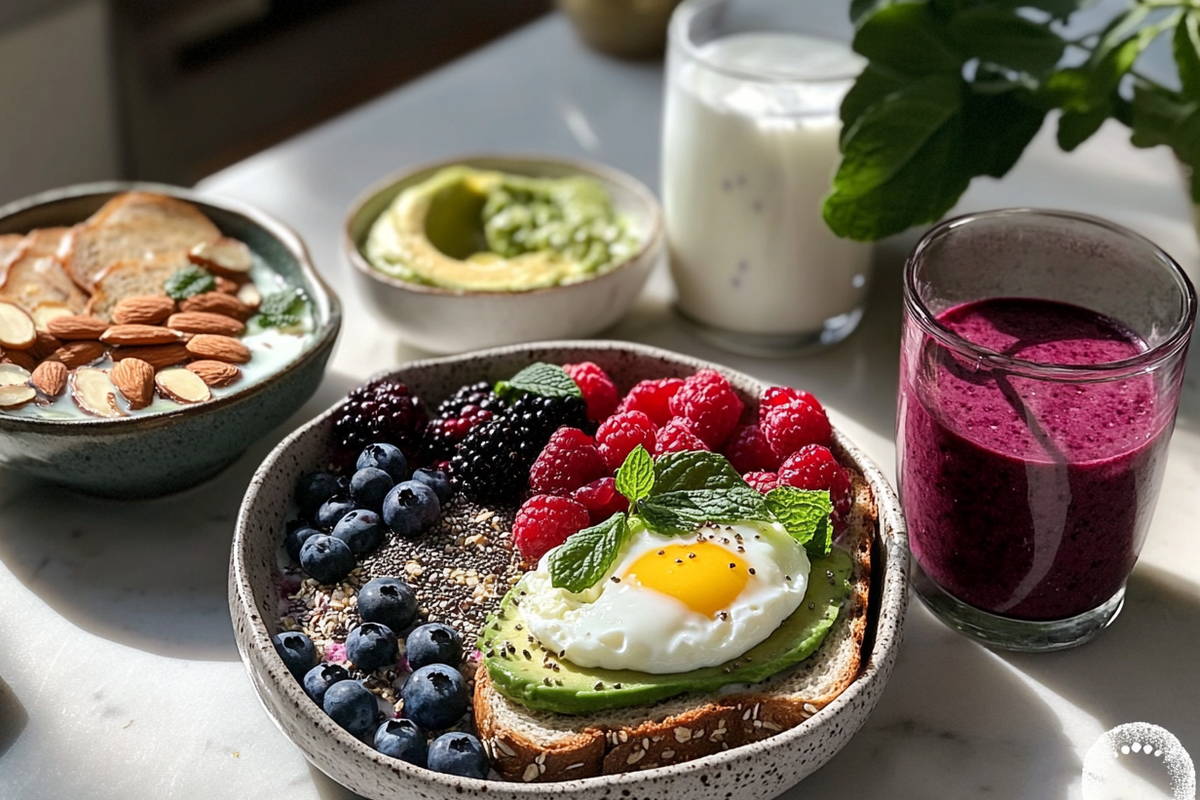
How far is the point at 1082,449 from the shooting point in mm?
1087

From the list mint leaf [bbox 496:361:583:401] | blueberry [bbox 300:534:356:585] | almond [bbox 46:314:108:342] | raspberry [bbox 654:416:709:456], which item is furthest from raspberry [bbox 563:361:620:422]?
almond [bbox 46:314:108:342]

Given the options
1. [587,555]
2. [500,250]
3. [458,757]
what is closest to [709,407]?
[587,555]

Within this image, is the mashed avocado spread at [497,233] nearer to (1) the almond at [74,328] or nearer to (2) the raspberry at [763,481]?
(1) the almond at [74,328]

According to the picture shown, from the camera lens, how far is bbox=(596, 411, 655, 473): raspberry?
124 cm

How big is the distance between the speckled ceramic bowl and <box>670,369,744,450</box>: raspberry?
0.45 metres

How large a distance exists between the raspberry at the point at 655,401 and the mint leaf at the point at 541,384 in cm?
6

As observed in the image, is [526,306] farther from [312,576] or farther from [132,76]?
[132,76]

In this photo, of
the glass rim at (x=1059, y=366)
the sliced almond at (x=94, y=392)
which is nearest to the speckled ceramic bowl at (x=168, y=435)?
the sliced almond at (x=94, y=392)

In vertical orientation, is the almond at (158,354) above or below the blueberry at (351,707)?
above

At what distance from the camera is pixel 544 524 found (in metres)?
1.15

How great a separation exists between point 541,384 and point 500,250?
47 centimetres

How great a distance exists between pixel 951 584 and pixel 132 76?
2801 mm

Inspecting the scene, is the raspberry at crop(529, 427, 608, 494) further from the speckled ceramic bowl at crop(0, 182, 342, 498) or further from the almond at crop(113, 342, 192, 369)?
the almond at crop(113, 342, 192, 369)

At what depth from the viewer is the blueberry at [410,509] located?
3.94ft
